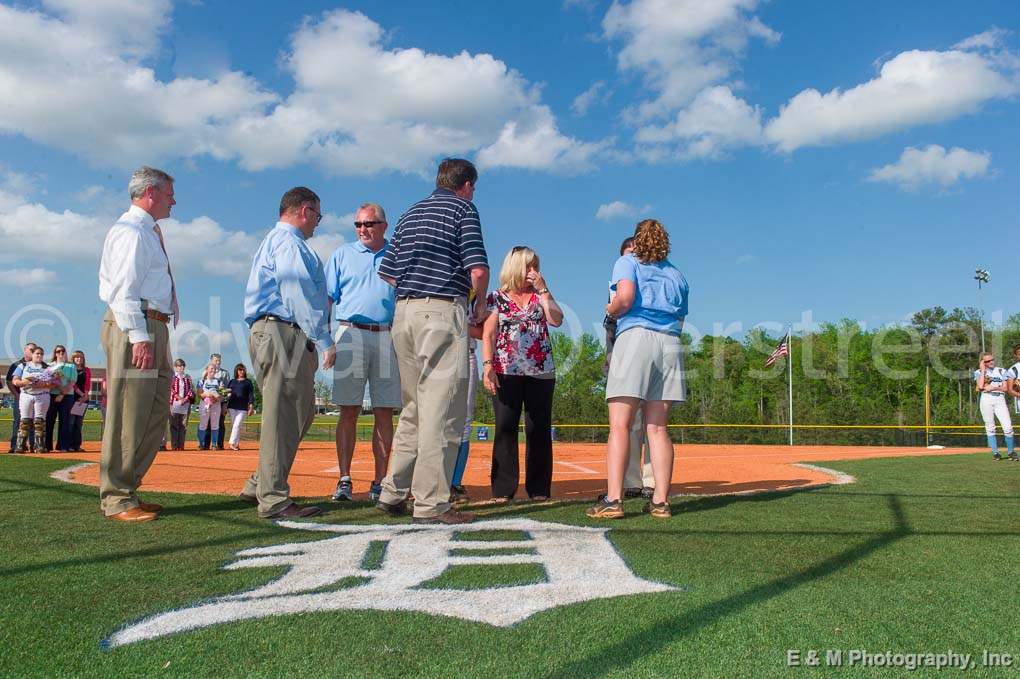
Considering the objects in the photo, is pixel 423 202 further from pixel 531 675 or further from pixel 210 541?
pixel 531 675

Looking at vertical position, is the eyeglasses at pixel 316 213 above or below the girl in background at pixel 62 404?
above

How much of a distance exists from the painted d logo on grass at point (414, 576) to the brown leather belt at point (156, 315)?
5.31 ft

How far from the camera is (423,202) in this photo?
4988 millimetres

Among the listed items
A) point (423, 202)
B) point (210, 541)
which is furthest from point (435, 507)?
point (423, 202)

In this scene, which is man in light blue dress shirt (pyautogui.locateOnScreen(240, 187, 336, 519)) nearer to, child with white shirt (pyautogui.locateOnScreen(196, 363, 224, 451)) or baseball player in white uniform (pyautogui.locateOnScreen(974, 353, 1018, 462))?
child with white shirt (pyautogui.locateOnScreen(196, 363, 224, 451))

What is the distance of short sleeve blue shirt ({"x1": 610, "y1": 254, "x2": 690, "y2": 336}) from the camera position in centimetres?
509

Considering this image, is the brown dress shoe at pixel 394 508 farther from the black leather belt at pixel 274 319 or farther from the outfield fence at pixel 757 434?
the outfield fence at pixel 757 434

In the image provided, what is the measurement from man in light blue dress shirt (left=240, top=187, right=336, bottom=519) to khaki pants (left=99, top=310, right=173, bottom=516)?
2.09 feet

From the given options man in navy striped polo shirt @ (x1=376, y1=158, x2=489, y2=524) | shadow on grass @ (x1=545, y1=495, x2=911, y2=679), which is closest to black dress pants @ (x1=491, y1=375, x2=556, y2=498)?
man in navy striped polo shirt @ (x1=376, y1=158, x2=489, y2=524)

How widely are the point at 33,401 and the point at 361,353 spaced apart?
10320 millimetres

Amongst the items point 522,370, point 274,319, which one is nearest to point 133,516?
point 274,319

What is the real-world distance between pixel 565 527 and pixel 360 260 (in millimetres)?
2672

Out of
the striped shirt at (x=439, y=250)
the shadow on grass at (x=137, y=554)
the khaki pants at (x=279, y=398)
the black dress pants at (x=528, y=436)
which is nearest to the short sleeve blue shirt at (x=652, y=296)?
the black dress pants at (x=528, y=436)

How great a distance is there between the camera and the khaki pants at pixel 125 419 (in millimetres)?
4570
